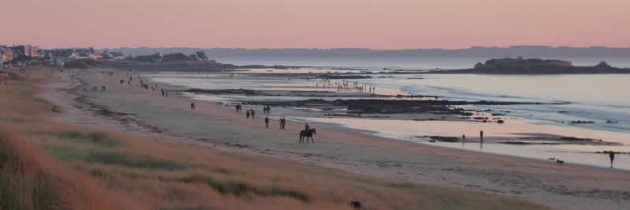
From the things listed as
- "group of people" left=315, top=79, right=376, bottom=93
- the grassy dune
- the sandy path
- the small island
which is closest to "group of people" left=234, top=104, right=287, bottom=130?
the sandy path

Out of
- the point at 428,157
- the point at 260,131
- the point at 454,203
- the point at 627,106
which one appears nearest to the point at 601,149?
the point at 428,157

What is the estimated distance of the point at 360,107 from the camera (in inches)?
2393

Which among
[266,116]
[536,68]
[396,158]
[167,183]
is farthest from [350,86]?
[167,183]

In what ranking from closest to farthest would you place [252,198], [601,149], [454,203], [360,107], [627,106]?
1. [252,198]
2. [454,203]
3. [601,149]
4. [360,107]
5. [627,106]

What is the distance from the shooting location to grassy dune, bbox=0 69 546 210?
8.57 metres

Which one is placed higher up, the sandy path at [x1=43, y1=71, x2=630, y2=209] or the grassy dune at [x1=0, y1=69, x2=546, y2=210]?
the grassy dune at [x1=0, y1=69, x2=546, y2=210]

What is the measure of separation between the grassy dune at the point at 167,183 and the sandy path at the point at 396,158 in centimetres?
256

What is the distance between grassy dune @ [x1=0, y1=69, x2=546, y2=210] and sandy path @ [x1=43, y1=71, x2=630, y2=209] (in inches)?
101

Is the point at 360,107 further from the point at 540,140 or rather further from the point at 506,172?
the point at 506,172

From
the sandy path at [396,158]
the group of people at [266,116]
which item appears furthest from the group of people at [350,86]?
the sandy path at [396,158]

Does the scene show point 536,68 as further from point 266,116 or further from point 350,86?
point 266,116

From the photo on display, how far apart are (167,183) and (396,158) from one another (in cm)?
1458

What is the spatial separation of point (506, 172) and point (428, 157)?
4.23 metres

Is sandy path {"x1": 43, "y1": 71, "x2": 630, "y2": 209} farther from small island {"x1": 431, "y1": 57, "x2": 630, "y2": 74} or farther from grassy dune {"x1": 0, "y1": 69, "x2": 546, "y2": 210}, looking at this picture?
small island {"x1": 431, "y1": 57, "x2": 630, "y2": 74}
